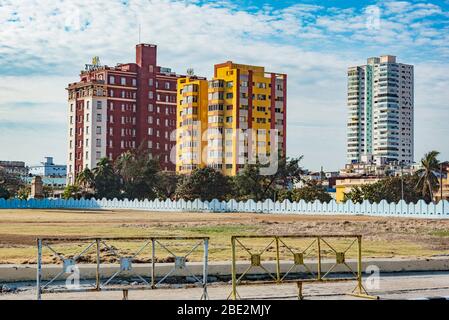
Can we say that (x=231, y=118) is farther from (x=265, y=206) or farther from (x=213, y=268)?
(x=213, y=268)

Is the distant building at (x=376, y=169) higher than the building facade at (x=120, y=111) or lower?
lower

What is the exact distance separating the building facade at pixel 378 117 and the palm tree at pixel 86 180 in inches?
1912

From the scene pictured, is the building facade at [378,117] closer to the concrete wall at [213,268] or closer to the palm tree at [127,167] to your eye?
the palm tree at [127,167]

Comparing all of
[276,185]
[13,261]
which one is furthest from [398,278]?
[276,185]

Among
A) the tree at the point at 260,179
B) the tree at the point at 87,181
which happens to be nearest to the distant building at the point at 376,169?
the tree at the point at 260,179

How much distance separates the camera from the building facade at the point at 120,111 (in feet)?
534

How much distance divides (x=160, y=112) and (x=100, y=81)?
15.3m

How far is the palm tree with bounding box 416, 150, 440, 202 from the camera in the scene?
116 m

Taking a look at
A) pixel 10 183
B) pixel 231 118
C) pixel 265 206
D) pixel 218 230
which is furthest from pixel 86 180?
pixel 218 230

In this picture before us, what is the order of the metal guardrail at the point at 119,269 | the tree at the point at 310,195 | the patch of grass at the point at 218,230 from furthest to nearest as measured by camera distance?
the tree at the point at 310,195
the patch of grass at the point at 218,230
the metal guardrail at the point at 119,269

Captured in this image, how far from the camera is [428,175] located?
116m
